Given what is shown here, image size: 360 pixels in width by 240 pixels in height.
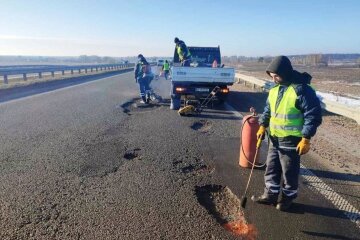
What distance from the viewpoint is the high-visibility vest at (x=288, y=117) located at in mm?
4137

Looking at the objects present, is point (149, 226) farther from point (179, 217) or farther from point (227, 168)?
point (227, 168)

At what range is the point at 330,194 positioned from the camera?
4.65 metres

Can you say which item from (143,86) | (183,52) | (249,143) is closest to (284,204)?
(249,143)

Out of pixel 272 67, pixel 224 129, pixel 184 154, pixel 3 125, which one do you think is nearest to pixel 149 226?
pixel 272 67

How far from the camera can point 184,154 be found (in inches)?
252

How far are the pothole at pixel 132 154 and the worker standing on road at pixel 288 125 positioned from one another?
257cm

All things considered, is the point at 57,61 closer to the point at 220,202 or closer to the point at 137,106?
the point at 137,106

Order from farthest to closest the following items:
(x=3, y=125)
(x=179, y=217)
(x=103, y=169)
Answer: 1. (x=3, y=125)
2. (x=103, y=169)
3. (x=179, y=217)

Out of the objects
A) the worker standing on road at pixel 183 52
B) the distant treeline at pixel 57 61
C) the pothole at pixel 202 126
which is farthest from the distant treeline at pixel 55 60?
the pothole at pixel 202 126

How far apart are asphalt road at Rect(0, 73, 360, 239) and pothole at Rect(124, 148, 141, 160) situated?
1.4 inches

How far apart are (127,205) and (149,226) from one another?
599 mm

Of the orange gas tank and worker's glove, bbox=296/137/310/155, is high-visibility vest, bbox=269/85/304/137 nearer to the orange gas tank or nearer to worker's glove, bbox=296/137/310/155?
worker's glove, bbox=296/137/310/155

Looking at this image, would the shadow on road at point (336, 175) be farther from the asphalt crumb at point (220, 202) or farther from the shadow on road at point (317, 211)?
the asphalt crumb at point (220, 202)

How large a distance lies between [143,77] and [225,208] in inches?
382
